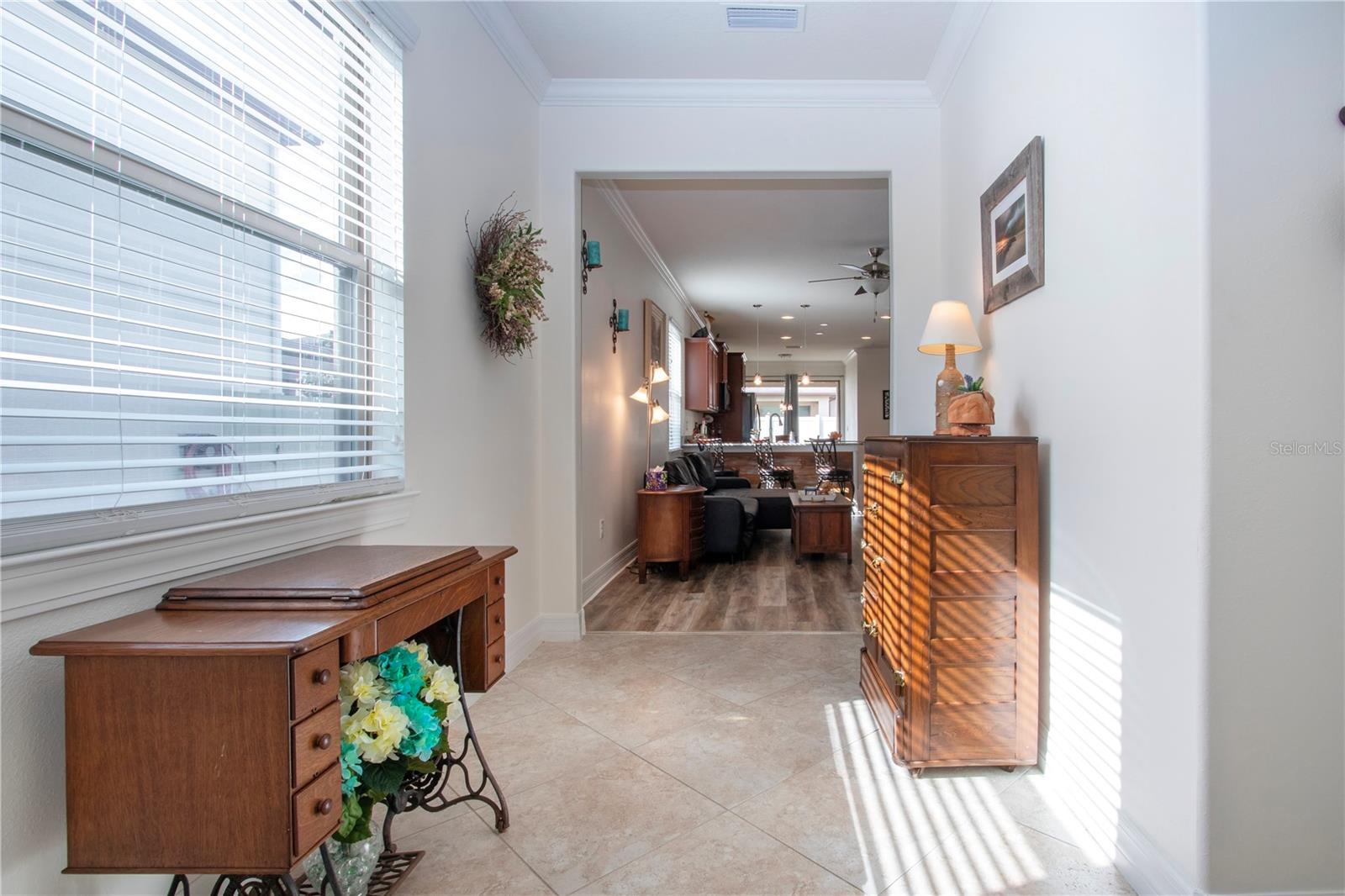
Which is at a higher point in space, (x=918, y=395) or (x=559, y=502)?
(x=918, y=395)

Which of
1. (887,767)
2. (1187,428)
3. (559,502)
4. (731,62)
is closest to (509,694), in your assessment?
(559,502)

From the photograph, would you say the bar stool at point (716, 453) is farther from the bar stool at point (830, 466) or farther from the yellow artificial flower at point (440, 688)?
the yellow artificial flower at point (440, 688)

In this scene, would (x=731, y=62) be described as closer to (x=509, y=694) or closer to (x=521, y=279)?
(x=521, y=279)

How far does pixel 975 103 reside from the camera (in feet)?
9.43

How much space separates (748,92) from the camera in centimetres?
352

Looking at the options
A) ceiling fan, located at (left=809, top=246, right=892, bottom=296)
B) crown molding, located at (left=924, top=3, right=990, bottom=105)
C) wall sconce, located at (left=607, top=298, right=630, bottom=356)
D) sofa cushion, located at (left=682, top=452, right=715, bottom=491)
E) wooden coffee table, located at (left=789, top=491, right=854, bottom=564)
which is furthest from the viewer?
sofa cushion, located at (left=682, top=452, right=715, bottom=491)

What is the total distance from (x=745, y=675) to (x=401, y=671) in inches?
73.8

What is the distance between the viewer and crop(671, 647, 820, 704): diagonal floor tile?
2.86 metres

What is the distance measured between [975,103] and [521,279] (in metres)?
2.06

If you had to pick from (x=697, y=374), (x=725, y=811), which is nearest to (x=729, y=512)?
(x=697, y=374)

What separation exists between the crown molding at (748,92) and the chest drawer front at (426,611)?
9.41ft

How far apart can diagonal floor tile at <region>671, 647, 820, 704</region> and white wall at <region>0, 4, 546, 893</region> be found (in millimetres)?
939

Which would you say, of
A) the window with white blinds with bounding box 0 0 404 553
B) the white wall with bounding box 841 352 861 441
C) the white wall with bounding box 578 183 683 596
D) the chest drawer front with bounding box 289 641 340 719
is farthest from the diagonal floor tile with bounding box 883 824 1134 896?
the white wall with bounding box 841 352 861 441

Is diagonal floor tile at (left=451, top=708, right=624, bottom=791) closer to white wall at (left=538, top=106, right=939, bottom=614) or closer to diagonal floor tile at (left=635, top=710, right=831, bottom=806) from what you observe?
diagonal floor tile at (left=635, top=710, right=831, bottom=806)
